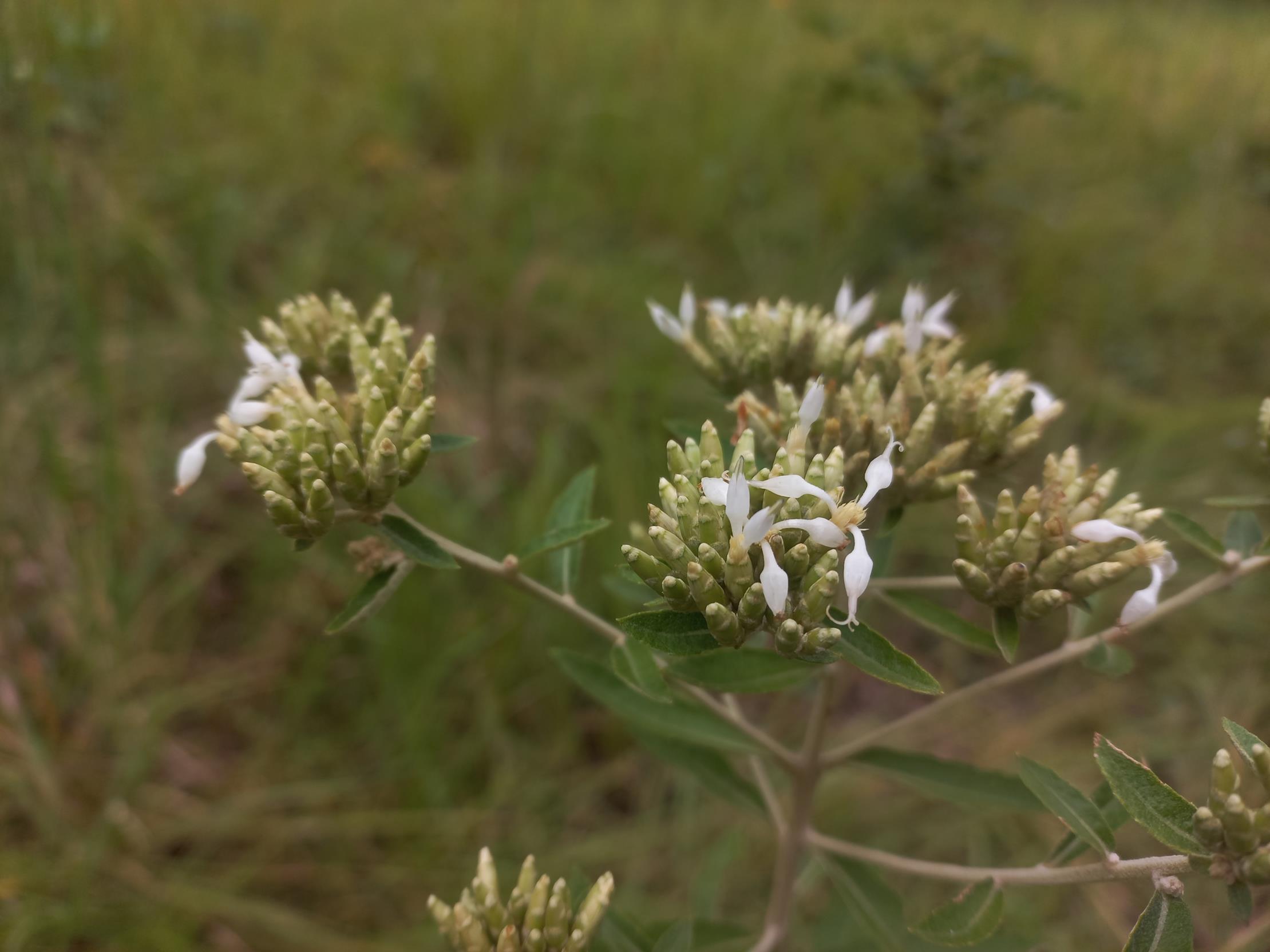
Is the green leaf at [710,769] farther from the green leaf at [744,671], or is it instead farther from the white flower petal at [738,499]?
the white flower petal at [738,499]

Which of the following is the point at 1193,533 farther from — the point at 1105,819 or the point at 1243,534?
the point at 1105,819

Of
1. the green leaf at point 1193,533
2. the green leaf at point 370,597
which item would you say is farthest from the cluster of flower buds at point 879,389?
the green leaf at point 370,597

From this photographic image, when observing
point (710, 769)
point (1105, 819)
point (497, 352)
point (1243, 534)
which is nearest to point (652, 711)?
point (710, 769)

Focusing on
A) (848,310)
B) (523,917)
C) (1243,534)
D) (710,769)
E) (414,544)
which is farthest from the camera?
(710,769)

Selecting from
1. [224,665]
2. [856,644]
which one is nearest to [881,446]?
[856,644]

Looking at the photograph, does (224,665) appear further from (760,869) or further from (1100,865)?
(1100,865)

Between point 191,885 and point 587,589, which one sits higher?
point 587,589
